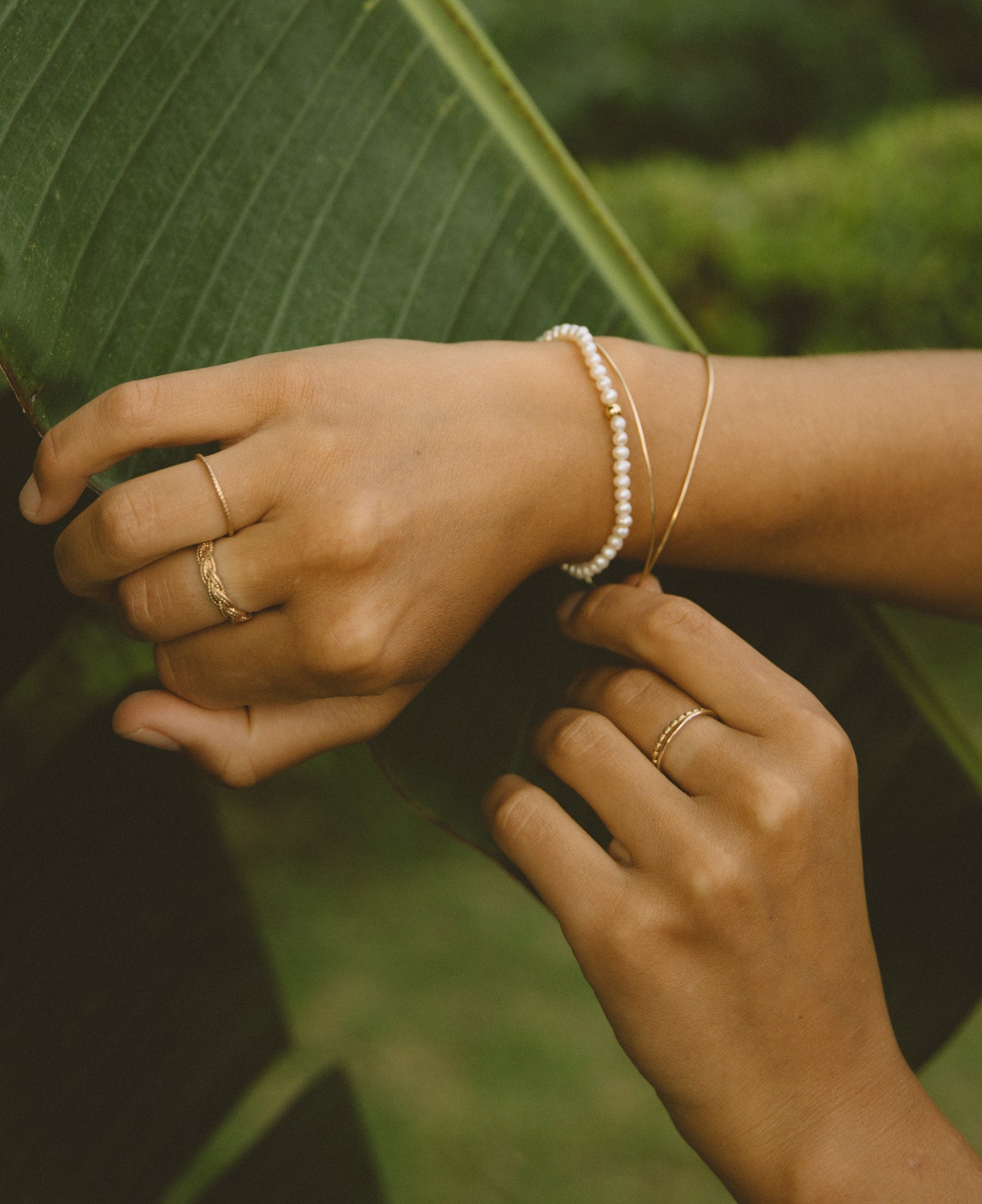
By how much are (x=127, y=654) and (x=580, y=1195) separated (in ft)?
3.67

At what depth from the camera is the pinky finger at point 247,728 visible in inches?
26.7

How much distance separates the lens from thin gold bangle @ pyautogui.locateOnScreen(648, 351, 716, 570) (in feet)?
2.56

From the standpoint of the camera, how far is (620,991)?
0.66 m

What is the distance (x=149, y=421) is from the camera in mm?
597

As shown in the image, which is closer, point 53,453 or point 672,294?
point 53,453

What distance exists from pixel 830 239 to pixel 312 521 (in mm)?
1699

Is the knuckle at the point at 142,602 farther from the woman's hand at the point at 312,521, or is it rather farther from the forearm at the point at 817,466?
the forearm at the point at 817,466

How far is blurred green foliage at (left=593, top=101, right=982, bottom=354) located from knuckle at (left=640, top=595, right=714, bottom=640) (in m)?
1.42

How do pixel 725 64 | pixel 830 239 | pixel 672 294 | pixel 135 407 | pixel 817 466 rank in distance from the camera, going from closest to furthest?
pixel 135 407
pixel 817 466
pixel 830 239
pixel 672 294
pixel 725 64

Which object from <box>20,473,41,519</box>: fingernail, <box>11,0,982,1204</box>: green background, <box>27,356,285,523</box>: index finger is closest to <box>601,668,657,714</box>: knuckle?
<box>27,356,285,523</box>: index finger

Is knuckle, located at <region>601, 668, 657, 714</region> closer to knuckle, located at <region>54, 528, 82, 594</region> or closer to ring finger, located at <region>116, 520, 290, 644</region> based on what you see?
ring finger, located at <region>116, 520, 290, 644</region>

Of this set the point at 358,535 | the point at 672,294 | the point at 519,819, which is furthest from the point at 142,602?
the point at 672,294

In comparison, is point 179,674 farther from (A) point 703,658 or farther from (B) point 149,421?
(A) point 703,658

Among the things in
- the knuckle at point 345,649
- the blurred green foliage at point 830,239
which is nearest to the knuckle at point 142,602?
the knuckle at point 345,649
